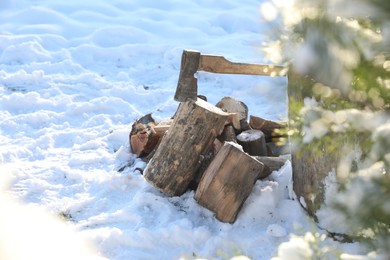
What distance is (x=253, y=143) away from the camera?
3.69 metres

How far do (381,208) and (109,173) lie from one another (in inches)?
115

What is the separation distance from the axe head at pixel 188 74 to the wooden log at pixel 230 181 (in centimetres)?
45

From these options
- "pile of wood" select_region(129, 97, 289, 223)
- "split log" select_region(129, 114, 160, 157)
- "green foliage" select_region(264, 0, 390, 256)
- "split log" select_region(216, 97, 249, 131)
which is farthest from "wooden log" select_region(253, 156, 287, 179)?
"green foliage" select_region(264, 0, 390, 256)

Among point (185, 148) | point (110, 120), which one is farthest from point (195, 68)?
point (110, 120)

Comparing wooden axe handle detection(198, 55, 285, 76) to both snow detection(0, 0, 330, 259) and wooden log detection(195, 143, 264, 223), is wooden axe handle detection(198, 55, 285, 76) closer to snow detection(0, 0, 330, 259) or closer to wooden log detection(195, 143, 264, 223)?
snow detection(0, 0, 330, 259)

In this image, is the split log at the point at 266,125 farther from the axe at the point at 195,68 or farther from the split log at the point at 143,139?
the split log at the point at 143,139

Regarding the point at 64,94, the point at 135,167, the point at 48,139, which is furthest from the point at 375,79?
the point at 64,94

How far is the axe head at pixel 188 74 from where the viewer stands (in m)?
3.20

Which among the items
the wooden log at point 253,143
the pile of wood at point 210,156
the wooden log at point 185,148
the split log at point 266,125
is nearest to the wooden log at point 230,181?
the pile of wood at point 210,156

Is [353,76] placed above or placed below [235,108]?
above

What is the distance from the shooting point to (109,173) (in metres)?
3.81

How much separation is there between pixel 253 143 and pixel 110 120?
1.74m

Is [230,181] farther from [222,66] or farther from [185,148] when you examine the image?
[222,66]

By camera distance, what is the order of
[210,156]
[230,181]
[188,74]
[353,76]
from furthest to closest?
1. [210,156]
2. [188,74]
3. [230,181]
4. [353,76]
